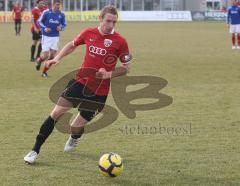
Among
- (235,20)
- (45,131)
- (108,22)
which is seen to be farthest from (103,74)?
(235,20)

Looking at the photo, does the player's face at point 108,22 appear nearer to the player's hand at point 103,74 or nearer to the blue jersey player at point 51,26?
the player's hand at point 103,74

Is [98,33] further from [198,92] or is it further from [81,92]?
[198,92]

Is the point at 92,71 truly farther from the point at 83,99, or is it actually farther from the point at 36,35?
the point at 36,35

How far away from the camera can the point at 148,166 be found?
6930 mm

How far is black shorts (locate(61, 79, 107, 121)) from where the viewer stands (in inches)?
279

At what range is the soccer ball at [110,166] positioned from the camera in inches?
250

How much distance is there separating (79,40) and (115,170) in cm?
180

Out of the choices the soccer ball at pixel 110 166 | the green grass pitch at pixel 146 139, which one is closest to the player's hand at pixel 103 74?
the soccer ball at pixel 110 166

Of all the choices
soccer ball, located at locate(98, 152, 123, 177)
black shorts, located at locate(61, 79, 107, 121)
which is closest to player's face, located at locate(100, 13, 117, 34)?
black shorts, located at locate(61, 79, 107, 121)

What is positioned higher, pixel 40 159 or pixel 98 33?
pixel 98 33

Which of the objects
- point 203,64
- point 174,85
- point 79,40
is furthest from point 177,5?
point 79,40

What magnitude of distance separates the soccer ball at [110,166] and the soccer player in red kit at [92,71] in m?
0.98

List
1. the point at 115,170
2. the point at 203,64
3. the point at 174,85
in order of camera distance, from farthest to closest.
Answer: the point at 203,64 → the point at 174,85 → the point at 115,170

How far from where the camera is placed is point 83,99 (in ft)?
23.4
